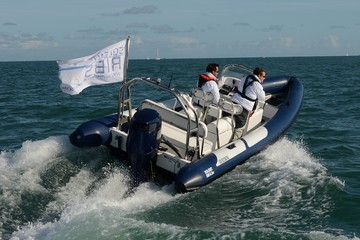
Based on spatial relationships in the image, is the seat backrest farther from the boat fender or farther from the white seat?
the boat fender

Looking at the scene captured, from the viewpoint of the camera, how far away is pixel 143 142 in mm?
7023

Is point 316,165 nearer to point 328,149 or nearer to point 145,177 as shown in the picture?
point 328,149

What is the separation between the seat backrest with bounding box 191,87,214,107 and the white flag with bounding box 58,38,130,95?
1.45 meters

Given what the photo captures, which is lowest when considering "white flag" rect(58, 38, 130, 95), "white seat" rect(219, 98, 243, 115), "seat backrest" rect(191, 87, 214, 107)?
"white seat" rect(219, 98, 243, 115)

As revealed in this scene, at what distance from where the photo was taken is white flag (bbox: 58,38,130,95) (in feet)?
23.8

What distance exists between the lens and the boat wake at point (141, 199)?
5.60 m

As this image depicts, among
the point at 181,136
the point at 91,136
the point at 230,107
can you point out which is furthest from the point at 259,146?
the point at 91,136

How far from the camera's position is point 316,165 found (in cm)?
852

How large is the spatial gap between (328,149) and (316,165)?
1871 mm

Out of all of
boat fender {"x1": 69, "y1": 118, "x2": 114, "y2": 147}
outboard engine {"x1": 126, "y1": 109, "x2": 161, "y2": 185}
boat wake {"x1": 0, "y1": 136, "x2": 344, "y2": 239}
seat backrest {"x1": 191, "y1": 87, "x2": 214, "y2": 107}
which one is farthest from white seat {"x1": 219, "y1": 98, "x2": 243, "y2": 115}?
boat fender {"x1": 69, "y1": 118, "x2": 114, "y2": 147}

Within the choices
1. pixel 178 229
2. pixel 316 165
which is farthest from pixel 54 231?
pixel 316 165

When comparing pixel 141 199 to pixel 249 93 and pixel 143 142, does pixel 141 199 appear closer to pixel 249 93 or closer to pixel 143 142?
pixel 143 142

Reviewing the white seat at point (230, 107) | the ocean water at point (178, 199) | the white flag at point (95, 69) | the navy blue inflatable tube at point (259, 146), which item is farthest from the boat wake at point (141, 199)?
the white flag at point (95, 69)

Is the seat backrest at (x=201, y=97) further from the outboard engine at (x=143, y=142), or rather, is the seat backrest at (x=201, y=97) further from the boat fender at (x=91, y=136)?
the boat fender at (x=91, y=136)
